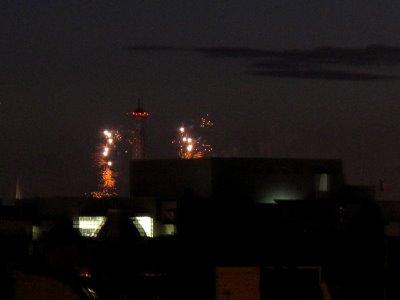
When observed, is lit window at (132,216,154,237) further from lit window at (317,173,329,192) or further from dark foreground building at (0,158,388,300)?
lit window at (317,173,329,192)

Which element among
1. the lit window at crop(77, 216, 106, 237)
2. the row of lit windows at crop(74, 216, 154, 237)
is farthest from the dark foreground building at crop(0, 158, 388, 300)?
the lit window at crop(77, 216, 106, 237)

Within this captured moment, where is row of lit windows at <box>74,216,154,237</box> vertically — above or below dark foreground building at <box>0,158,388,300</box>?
above

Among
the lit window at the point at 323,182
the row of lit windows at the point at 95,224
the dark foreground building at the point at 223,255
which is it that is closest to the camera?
the dark foreground building at the point at 223,255

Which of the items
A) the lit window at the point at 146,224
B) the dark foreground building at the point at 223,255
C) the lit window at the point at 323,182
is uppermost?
the lit window at the point at 323,182

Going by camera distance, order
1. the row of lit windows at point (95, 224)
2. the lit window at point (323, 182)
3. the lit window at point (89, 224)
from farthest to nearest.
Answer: the lit window at point (89, 224) < the lit window at point (323, 182) < the row of lit windows at point (95, 224)

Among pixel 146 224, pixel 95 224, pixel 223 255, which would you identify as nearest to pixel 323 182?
pixel 146 224

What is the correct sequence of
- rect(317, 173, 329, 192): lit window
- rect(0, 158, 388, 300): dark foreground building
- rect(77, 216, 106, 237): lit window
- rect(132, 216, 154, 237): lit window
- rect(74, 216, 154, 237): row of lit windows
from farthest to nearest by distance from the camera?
1. rect(77, 216, 106, 237): lit window
2. rect(317, 173, 329, 192): lit window
3. rect(74, 216, 154, 237): row of lit windows
4. rect(132, 216, 154, 237): lit window
5. rect(0, 158, 388, 300): dark foreground building

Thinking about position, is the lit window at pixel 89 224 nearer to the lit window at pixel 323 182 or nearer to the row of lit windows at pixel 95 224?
the row of lit windows at pixel 95 224

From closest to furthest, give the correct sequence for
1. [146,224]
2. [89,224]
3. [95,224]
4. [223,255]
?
[223,255], [146,224], [95,224], [89,224]

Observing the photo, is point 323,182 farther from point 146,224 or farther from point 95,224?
point 95,224

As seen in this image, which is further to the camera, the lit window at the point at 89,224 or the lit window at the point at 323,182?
the lit window at the point at 89,224

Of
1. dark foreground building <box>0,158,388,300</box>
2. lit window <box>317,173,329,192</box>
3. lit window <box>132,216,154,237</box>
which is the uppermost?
lit window <box>317,173,329,192</box>

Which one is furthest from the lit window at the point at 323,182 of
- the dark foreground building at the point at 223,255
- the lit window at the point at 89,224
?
the lit window at the point at 89,224

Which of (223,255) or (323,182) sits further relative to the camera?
(323,182)
